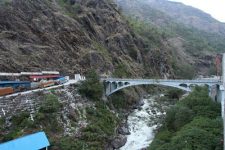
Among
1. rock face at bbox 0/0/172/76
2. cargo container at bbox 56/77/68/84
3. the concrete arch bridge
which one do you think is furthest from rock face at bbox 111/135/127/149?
rock face at bbox 0/0/172/76

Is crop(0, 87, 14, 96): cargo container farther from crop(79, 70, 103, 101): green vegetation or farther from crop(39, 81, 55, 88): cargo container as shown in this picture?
crop(79, 70, 103, 101): green vegetation

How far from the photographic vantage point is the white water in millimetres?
40375

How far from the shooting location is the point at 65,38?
62562 millimetres

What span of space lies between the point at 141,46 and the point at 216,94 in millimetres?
45898

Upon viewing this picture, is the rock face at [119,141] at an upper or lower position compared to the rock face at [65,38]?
lower

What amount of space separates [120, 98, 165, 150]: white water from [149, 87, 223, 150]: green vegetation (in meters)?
4.26

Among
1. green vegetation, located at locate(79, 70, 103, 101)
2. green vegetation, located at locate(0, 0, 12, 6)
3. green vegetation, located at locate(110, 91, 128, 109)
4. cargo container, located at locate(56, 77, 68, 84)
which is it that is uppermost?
green vegetation, located at locate(0, 0, 12, 6)

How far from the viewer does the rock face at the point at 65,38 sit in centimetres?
5372

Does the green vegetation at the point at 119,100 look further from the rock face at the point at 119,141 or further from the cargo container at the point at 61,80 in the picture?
the rock face at the point at 119,141

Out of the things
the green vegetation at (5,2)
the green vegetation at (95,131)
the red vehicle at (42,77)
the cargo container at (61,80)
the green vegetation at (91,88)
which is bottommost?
the green vegetation at (95,131)

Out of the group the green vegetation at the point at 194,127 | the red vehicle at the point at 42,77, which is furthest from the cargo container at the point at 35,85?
the green vegetation at the point at 194,127

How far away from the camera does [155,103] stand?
6231 cm

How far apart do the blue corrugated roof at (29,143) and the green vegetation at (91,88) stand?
16.3m

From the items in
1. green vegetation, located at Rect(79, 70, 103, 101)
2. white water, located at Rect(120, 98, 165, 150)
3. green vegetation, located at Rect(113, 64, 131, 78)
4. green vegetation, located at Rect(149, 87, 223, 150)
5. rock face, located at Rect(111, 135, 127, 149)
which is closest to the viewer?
green vegetation, located at Rect(149, 87, 223, 150)
